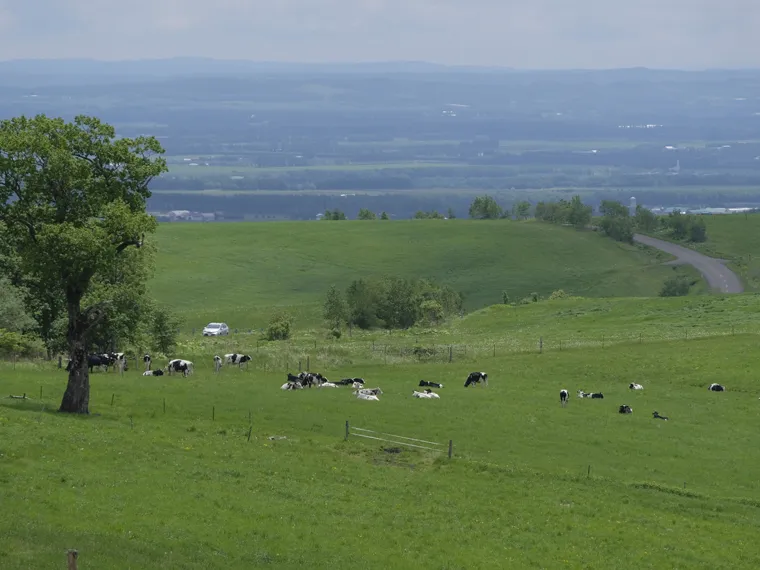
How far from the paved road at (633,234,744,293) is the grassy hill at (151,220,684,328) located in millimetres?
4356

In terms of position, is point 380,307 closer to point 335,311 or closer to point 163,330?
point 335,311

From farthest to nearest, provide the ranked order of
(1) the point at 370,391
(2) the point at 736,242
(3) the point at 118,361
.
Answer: (2) the point at 736,242 → (3) the point at 118,361 → (1) the point at 370,391

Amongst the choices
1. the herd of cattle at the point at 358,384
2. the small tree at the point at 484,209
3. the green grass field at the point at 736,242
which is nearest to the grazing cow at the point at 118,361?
the herd of cattle at the point at 358,384

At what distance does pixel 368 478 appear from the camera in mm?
36906

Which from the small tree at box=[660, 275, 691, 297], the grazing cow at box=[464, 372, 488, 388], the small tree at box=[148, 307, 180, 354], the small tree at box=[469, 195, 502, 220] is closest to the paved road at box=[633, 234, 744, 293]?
the small tree at box=[660, 275, 691, 297]

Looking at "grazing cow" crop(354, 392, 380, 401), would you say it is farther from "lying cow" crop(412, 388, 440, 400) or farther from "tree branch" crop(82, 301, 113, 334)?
"tree branch" crop(82, 301, 113, 334)

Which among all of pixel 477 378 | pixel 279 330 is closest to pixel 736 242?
pixel 279 330

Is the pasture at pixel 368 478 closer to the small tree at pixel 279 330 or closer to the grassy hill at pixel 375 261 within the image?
the small tree at pixel 279 330

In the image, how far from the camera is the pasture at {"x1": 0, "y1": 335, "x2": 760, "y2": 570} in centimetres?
2950

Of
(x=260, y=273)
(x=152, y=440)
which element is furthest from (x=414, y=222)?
(x=152, y=440)

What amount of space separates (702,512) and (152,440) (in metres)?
18.1

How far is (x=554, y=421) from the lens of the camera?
156ft

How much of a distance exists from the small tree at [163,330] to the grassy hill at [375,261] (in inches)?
1684

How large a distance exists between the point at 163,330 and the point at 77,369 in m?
23.6
